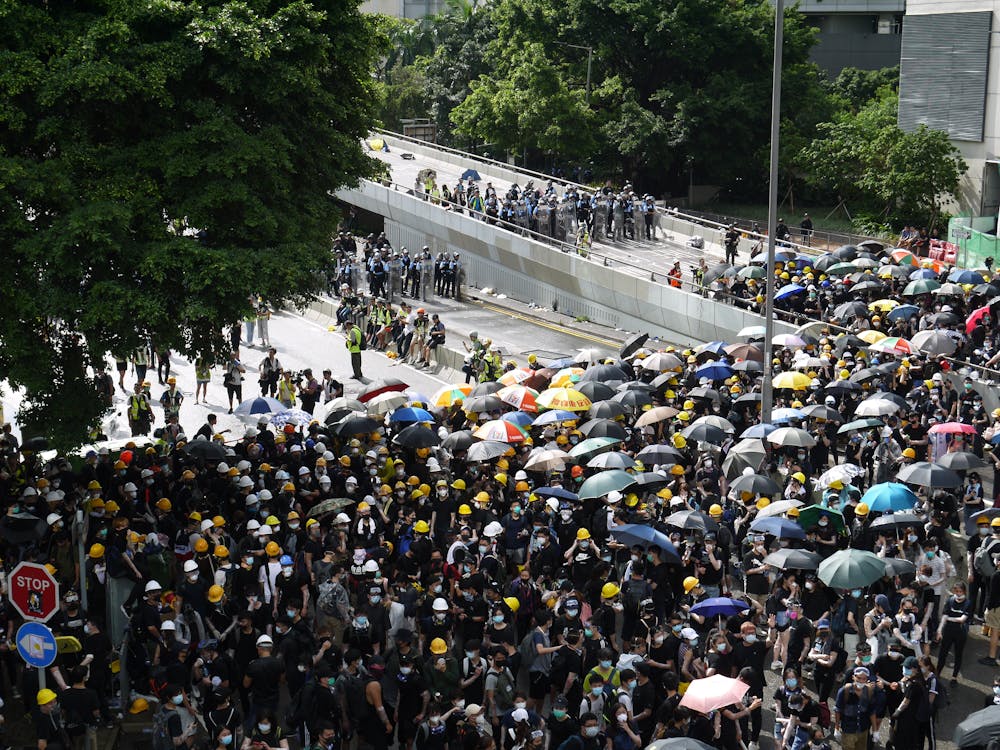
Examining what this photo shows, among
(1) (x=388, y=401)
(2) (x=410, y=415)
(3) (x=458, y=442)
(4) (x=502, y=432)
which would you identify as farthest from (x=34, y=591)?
(1) (x=388, y=401)

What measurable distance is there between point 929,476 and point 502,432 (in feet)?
21.2

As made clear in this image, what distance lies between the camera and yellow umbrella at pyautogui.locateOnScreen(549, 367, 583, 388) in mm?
24125

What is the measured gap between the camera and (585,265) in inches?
1570

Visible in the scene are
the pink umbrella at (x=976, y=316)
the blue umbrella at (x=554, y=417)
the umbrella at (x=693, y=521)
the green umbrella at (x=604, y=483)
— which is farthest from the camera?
the pink umbrella at (x=976, y=316)

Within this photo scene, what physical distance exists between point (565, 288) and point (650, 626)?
2621 centimetres

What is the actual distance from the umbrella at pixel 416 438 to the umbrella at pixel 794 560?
6638 millimetres

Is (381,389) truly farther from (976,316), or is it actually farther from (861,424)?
(976,316)

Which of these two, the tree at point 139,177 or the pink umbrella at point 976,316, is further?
the pink umbrella at point 976,316

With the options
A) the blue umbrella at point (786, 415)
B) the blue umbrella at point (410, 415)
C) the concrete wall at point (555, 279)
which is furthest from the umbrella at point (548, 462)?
the concrete wall at point (555, 279)

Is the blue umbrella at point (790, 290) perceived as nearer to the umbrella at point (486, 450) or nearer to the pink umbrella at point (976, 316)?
the pink umbrella at point (976, 316)

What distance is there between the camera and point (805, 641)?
15.1m

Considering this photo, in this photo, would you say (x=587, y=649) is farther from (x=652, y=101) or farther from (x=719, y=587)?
(x=652, y=101)

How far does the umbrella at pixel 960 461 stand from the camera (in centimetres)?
1933

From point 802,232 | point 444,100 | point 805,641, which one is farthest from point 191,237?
point 444,100
